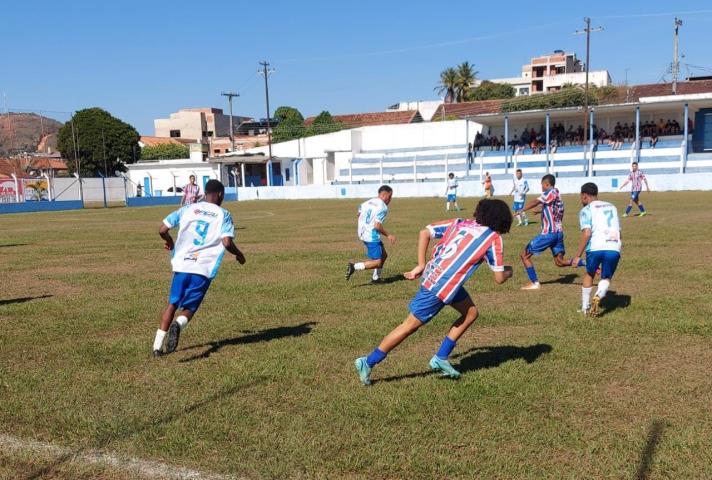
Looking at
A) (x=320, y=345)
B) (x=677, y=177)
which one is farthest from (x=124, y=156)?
(x=320, y=345)

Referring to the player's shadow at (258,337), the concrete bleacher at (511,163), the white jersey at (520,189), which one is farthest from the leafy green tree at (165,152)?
the player's shadow at (258,337)

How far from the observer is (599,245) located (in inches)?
320

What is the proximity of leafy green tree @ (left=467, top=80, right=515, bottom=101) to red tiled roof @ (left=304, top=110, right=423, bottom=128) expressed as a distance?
23766 millimetres

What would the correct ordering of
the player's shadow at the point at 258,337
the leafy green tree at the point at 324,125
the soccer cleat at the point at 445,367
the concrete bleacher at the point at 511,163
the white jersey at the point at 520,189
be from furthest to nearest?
1. the leafy green tree at the point at 324,125
2. the concrete bleacher at the point at 511,163
3. the white jersey at the point at 520,189
4. the player's shadow at the point at 258,337
5. the soccer cleat at the point at 445,367

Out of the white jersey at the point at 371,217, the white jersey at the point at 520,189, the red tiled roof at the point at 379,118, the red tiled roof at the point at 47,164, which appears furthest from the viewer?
the red tiled roof at the point at 379,118

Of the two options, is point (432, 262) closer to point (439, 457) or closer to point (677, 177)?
point (439, 457)

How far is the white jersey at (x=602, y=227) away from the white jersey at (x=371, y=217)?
11.3 feet

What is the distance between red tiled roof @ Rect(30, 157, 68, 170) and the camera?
79.5m

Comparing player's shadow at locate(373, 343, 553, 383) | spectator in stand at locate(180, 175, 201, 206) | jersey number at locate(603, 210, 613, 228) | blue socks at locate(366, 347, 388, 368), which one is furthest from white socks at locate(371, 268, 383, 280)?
spectator in stand at locate(180, 175, 201, 206)

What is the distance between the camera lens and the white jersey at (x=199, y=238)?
6668 millimetres

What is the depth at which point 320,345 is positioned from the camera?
274 inches

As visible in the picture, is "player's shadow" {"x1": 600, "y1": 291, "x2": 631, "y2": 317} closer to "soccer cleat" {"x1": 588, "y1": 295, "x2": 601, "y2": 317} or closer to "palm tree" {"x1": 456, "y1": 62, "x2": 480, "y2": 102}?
"soccer cleat" {"x1": 588, "y1": 295, "x2": 601, "y2": 317}

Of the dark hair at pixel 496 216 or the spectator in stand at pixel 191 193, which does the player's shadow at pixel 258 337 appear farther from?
the spectator in stand at pixel 191 193

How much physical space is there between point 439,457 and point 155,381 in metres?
2.95
